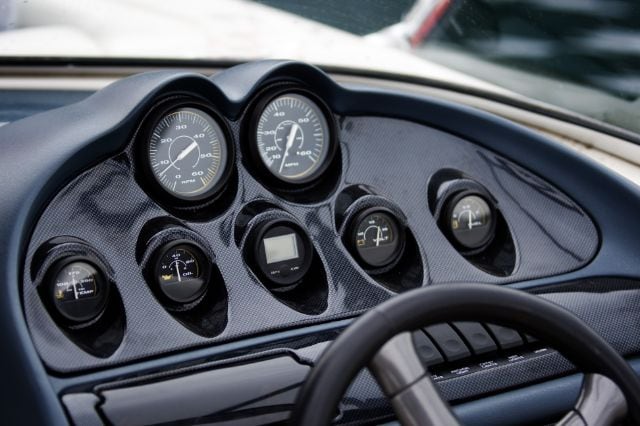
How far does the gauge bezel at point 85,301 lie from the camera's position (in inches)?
80.6

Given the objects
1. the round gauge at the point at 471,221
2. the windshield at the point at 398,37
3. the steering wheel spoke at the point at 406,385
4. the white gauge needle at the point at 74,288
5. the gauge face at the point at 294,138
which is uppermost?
the windshield at the point at 398,37

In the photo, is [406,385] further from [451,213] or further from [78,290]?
[451,213]

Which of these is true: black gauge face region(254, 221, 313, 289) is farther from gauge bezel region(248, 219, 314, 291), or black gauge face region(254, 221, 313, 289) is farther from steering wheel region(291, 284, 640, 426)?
steering wheel region(291, 284, 640, 426)

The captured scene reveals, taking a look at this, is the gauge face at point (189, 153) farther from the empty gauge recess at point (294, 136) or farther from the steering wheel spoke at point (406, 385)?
the steering wheel spoke at point (406, 385)

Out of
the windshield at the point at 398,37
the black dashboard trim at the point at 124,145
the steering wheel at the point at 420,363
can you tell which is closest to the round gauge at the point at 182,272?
the black dashboard trim at the point at 124,145

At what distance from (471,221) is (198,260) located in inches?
29.4

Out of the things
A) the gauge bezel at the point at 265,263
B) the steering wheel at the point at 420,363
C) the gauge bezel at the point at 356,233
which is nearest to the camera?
the steering wheel at the point at 420,363

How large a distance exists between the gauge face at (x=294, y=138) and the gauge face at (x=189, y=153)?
0.40 feet

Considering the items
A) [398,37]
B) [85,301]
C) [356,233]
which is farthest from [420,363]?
[398,37]

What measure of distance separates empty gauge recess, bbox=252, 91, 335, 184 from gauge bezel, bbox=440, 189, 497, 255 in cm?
33

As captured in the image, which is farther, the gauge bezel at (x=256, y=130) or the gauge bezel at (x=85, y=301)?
the gauge bezel at (x=256, y=130)

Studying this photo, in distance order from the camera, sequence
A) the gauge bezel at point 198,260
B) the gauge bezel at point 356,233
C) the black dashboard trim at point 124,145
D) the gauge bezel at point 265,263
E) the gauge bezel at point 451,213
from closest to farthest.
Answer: the black dashboard trim at point 124,145 < the gauge bezel at point 198,260 < the gauge bezel at point 265,263 < the gauge bezel at point 356,233 < the gauge bezel at point 451,213

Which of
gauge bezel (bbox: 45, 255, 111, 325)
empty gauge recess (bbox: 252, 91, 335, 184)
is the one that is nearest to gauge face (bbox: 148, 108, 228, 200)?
empty gauge recess (bbox: 252, 91, 335, 184)

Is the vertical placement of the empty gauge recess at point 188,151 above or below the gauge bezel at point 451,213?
above
